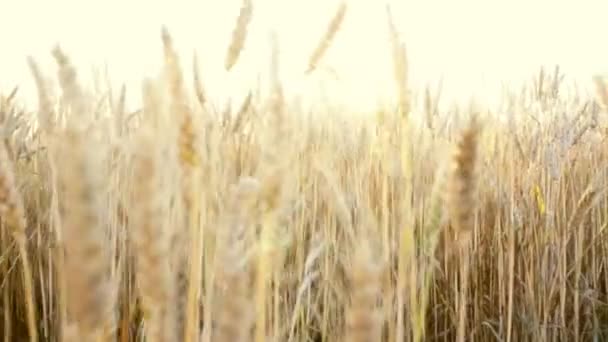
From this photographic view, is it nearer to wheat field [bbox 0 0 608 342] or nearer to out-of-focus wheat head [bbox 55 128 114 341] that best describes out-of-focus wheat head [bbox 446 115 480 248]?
wheat field [bbox 0 0 608 342]

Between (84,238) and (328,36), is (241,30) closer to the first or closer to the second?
(328,36)

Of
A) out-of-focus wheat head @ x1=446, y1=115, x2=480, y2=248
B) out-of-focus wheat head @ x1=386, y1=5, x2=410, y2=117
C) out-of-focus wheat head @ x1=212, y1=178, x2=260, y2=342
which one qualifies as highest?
out-of-focus wheat head @ x1=386, y1=5, x2=410, y2=117

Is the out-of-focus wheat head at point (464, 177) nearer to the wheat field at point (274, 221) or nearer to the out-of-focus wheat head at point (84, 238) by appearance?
the wheat field at point (274, 221)

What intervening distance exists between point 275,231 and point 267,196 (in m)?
0.03

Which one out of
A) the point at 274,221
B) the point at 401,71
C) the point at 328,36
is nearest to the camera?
the point at 274,221

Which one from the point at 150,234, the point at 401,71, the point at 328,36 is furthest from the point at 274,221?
the point at 328,36

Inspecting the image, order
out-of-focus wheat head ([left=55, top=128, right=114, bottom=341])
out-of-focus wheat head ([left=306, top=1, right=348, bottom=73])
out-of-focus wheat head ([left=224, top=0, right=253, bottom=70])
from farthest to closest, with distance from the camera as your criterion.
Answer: out-of-focus wheat head ([left=306, top=1, right=348, bottom=73]) → out-of-focus wheat head ([left=224, top=0, right=253, bottom=70]) → out-of-focus wheat head ([left=55, top=128, right=114, bottom=341])

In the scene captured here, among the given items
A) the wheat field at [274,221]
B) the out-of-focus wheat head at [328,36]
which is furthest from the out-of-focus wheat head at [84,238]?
the out-of-focus wheat head at [328,36]

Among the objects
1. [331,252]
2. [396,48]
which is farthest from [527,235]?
[396,48]

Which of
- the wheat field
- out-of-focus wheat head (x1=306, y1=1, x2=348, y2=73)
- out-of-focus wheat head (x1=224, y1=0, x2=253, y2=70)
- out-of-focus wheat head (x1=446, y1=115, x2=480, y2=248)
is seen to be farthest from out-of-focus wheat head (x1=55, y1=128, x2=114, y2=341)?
out-of-focus wheat head (x1=306, y1=1, x2=348, y2=73)

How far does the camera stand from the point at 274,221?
1.78ft

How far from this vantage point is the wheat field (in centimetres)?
38

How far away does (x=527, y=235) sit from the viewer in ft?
5.39

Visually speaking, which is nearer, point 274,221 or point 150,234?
point 150,234
